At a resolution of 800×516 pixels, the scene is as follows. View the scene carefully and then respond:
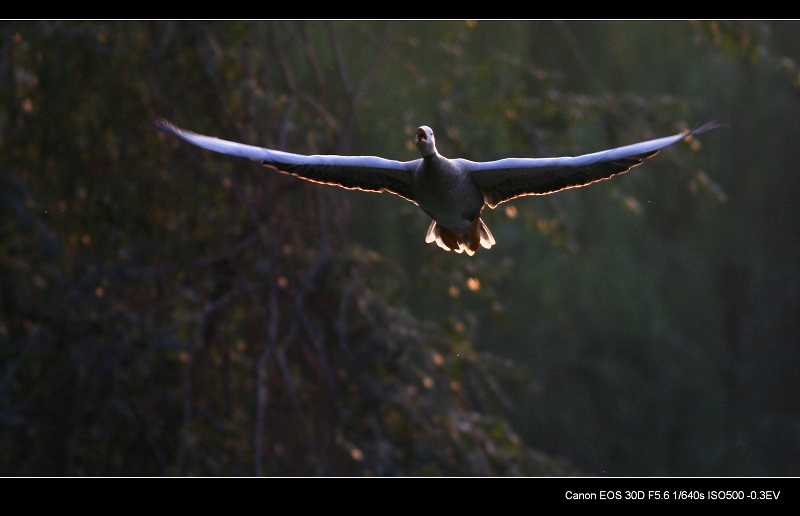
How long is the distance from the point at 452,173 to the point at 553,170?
34 cm

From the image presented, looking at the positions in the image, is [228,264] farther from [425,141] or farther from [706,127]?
[706,127]

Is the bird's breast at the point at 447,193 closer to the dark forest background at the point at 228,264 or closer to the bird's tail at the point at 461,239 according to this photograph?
the bird's tail at the point at 461,239

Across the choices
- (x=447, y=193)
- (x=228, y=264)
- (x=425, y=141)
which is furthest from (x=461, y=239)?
(x=228, y=264)

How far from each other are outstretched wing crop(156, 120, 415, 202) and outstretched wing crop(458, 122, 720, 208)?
0.78 ft

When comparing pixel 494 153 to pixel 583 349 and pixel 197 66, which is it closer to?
pixel 197 66

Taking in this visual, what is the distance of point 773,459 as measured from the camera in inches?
393

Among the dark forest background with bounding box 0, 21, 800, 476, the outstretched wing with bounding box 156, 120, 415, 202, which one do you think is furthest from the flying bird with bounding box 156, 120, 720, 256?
the dark forest background with bounding box 0, 21, 800, 476

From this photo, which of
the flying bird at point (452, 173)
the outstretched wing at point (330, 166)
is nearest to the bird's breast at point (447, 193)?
the flying bird at point (452, 173)

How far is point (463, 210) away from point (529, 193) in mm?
255

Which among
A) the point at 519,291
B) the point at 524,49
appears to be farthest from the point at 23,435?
the point at 519,291

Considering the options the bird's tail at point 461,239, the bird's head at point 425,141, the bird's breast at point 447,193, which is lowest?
the bird's tail at point 461,239

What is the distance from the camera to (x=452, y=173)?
2.97m

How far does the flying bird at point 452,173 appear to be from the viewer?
9.54ft

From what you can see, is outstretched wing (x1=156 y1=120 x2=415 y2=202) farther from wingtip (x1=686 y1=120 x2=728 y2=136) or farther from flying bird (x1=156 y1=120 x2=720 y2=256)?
wingtip (x1=686 y1=120 x2=728 y2=136)
